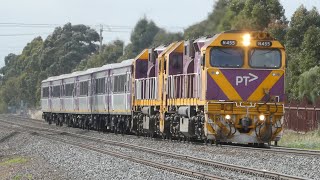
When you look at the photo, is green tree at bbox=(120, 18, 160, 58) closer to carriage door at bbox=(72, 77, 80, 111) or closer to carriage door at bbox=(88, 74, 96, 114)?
carriage door at bbox=(72, 77, 80, 111)

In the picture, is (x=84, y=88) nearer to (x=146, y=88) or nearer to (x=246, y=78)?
(x=146, y=88)

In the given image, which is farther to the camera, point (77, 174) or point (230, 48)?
point (230, 48)

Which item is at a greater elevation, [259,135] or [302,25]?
[302,25]

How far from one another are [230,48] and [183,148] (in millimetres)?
3329

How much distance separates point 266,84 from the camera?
2209 cm

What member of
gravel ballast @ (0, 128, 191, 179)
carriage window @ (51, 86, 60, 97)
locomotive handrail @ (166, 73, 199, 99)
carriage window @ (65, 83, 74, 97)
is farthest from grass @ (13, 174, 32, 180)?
carriage window @ (51, 86, 60, 97)

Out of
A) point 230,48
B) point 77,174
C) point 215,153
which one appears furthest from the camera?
point 230,48

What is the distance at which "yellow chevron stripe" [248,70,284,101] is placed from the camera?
2200cm

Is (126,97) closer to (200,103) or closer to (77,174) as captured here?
(200,103)

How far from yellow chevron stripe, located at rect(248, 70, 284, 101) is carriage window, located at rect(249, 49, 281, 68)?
0.25 meters

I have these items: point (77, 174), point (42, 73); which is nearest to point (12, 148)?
point (77, 174)

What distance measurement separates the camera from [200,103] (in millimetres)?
22422

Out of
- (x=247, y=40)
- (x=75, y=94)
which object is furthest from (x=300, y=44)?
(x=247, y=40)

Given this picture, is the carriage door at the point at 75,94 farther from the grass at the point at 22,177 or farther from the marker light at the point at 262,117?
the grass at the point at 22,177
